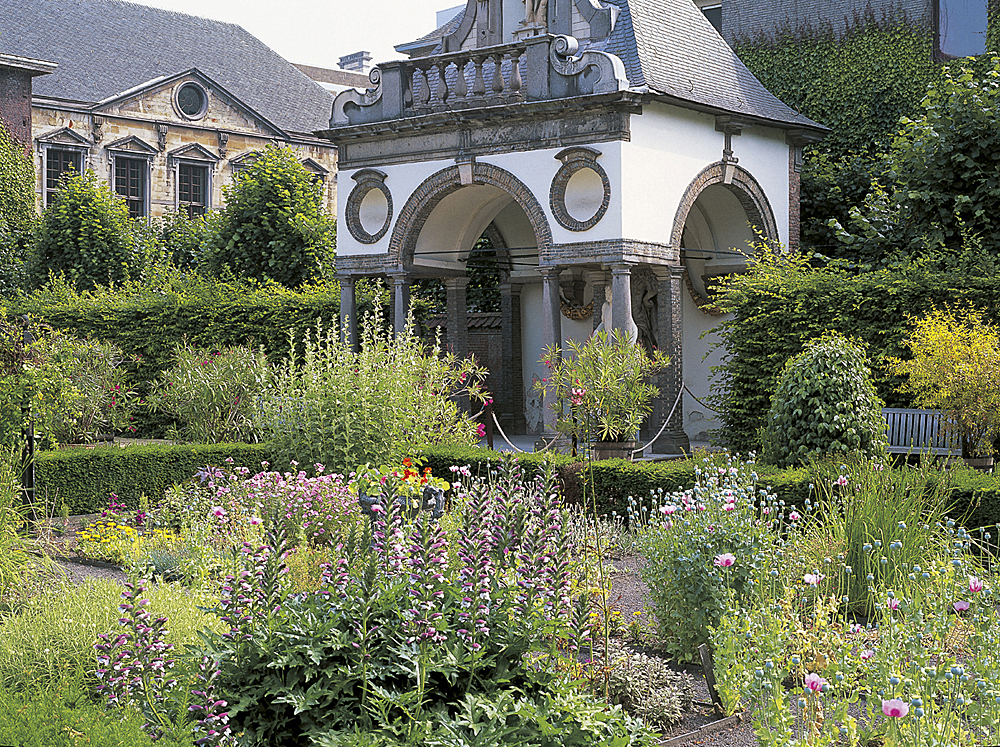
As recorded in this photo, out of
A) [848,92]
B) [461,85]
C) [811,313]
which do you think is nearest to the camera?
[811,313]

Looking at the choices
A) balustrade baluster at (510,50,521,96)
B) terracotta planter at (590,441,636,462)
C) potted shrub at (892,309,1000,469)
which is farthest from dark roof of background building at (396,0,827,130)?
potted shrub at (892,309,1000,469)

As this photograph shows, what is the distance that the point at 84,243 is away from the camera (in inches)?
936

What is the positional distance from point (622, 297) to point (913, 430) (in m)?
3.81

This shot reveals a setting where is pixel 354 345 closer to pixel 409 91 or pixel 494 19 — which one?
pixel 409 91

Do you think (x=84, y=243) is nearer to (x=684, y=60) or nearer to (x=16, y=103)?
(x=16, y=103)

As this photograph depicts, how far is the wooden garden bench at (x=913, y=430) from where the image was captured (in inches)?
451

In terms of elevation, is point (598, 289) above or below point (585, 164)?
below

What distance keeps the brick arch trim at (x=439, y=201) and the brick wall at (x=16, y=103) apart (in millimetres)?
15964

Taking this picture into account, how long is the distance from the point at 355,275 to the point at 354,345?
3.38ft

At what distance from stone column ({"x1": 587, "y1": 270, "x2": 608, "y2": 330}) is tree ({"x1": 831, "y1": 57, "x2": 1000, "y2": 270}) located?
11.7ft

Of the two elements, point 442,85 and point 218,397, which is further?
point 442,85

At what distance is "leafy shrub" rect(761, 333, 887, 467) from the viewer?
9.31 meters

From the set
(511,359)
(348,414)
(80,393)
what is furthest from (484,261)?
(348,414)

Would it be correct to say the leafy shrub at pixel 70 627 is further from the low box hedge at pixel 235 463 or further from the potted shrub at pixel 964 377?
the potted shrub at pixel 964 377
